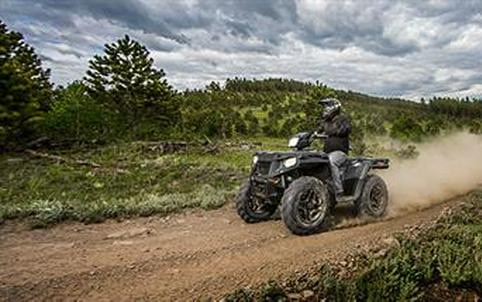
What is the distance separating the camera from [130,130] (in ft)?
184

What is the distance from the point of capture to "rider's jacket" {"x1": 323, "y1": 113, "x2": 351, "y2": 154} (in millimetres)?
10203

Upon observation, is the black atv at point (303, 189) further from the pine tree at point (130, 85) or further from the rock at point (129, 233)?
the pine tree at point (130, 85)

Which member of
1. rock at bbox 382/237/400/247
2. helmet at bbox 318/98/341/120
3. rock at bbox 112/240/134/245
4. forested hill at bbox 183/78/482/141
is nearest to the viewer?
rock at bbox 382/237/400/247

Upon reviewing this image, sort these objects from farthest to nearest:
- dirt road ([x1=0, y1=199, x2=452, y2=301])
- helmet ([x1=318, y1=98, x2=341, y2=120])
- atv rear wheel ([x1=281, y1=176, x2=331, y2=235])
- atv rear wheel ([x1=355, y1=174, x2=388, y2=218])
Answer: helmet ([x1=318, y1=98, x2=341, y2=120])
atv rear wheel ([x1=355, y1=174, x2=388, y2=218])
atv rear wheel ([x1=281, y1=176, x2=331, y2=235])
dirt road ([x1=0, y1=199, x2=452, y2=301])

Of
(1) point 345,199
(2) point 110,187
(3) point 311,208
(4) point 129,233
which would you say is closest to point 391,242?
(3) point 311,208

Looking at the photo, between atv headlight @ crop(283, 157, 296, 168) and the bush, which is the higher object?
atv headlight @ crop(283, 157, 296, 168)

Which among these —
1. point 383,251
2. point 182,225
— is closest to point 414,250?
point 383,251

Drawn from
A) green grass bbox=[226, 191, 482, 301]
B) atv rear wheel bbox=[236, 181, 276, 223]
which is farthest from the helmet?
green grass bbox=[226, 191, 482, 301]

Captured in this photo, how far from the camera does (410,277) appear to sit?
253 inches

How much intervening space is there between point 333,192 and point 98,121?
4476 cm

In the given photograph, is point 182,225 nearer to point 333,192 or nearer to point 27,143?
point 333,192

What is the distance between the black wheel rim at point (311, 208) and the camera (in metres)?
8.72

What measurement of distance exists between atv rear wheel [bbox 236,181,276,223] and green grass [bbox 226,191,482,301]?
3.02 meters

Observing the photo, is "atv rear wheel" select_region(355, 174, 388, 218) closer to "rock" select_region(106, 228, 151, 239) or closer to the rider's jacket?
the rider's jacket
